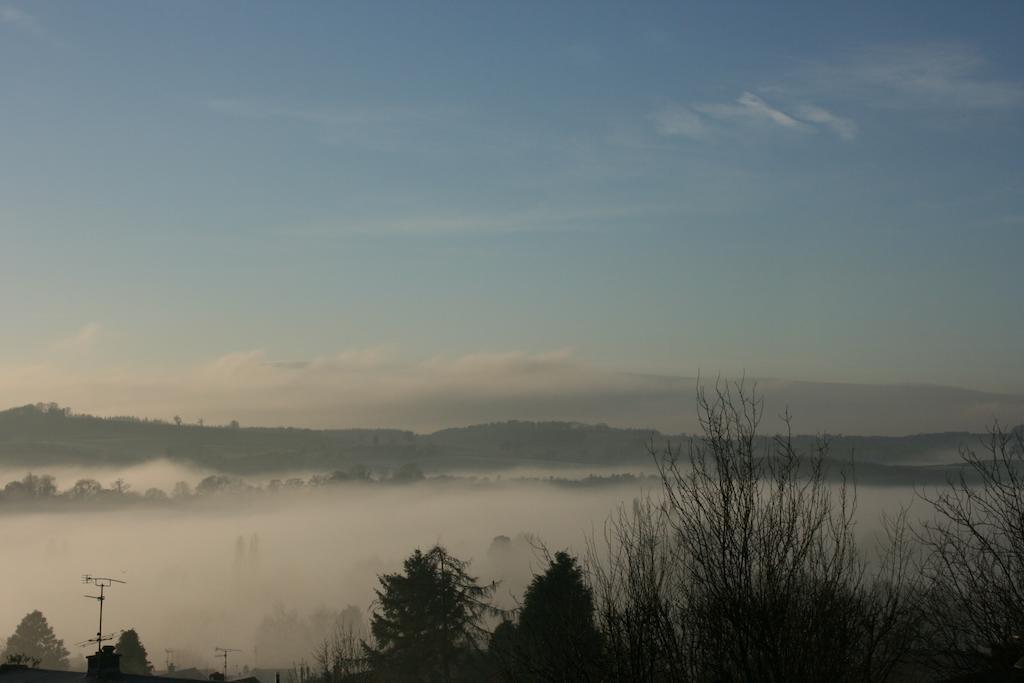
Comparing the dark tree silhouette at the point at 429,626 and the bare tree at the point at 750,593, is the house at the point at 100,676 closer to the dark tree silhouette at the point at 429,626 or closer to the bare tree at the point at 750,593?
the dark tree silhouette at the point at 429,626

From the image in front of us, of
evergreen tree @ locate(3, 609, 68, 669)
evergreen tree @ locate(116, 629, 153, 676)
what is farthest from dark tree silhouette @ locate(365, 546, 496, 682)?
evergreen tree @ locate(3, 609, 68, 669)

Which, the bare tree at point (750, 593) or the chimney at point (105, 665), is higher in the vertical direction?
the bare tree at point (750, 593)

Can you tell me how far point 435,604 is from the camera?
2215 inches

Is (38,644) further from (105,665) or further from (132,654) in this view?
(105,665)

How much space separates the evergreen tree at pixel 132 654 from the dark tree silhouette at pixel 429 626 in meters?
20.8

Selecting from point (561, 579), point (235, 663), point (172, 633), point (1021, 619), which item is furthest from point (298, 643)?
point (1021, 619)

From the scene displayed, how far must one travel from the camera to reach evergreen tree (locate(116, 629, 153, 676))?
69625 mm

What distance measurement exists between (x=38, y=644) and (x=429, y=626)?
6423cm

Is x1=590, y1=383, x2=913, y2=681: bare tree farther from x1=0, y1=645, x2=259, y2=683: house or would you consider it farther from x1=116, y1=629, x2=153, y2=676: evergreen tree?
x1=116, y1=629, x2=153, y2=676: evergreen tree

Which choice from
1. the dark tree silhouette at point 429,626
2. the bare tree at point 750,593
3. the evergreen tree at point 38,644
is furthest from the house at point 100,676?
the evergreen tree at point 38,644

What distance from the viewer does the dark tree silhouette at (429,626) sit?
55.9m

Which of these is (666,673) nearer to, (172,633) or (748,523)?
(748,523)

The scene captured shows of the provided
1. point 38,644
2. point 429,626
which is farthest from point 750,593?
point 38,644

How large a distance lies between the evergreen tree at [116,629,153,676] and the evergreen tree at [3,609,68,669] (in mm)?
34912
